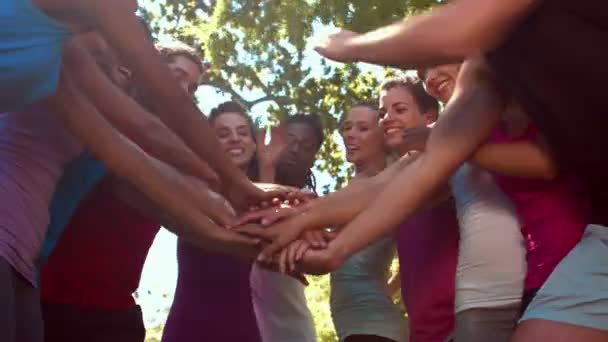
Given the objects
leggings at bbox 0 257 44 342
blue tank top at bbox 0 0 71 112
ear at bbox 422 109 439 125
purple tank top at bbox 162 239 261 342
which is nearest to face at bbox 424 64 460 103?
ear at bbox 422 109 439 125

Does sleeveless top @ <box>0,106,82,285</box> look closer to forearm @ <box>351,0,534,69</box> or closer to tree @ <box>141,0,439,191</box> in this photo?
forearm @ <box>351,0,534,69</box>

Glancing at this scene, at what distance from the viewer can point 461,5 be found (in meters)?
2.27

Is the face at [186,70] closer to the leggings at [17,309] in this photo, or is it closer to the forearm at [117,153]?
the forearm at [117,153]

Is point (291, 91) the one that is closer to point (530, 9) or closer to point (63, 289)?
point (63, 289)

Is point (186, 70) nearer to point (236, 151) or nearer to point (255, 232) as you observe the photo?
point (236, 151)

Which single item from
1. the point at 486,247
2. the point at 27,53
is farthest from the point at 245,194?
the point at 27,53

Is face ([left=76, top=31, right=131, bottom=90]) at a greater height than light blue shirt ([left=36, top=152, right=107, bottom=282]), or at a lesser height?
greater

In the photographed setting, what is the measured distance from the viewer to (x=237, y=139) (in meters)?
4.57

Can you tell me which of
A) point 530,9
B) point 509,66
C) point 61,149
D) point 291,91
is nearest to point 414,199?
point 509,66

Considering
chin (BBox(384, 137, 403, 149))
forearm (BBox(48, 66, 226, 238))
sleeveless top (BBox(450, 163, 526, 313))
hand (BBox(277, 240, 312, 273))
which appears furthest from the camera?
chin (BBox(384, 137, 403, 149))

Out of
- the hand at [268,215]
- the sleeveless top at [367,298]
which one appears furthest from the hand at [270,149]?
the hand at [268,215]

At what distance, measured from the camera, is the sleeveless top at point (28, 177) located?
97.1 inches

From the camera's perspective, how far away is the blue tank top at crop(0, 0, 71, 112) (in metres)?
2.34

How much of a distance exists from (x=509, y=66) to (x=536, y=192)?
48cm
